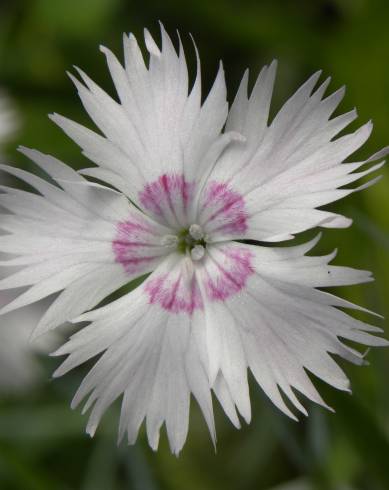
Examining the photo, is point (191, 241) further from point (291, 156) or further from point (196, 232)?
point (291, 156)

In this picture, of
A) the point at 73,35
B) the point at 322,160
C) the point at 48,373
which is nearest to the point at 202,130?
the point at 322,160

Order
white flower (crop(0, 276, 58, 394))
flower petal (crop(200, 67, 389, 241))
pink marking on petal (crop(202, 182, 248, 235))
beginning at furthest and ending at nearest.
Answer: white flower (crop(0, 276, 58, 394)), pink marking on petal (crop(202, 182, 248, 235)), flower petal (crop(200, 67, 389, 241))

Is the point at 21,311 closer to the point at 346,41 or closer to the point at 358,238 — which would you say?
the point at 358,238

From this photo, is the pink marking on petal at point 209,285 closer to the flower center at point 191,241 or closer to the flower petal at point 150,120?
the flower center at point 191,241

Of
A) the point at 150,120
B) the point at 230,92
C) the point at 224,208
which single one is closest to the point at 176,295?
the point at 224,208

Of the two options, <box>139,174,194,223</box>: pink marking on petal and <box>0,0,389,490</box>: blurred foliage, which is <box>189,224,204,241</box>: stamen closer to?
<box>139,174,194,223</box>: pink marking on petal

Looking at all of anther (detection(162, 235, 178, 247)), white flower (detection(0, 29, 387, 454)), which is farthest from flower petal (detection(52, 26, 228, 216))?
anther (detection(162, 235, 178, 247))
